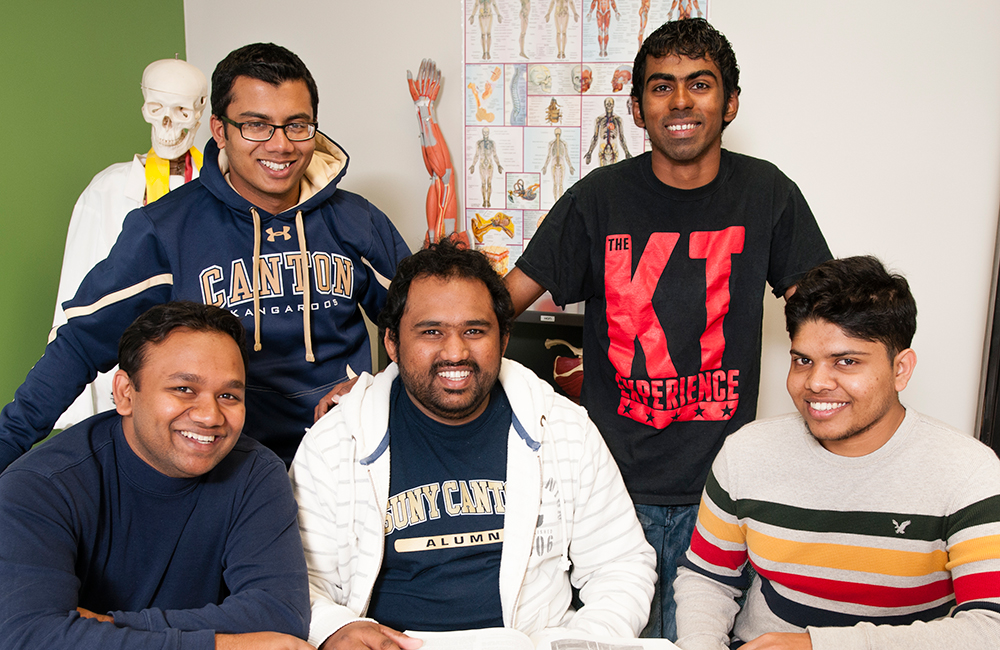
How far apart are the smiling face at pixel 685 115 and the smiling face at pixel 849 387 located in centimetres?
57

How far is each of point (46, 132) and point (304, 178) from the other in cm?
119

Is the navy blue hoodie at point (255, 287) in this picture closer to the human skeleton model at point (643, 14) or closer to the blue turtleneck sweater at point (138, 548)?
the blue turtleneck sweater at point (138, 548)

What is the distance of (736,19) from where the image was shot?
2969 mm

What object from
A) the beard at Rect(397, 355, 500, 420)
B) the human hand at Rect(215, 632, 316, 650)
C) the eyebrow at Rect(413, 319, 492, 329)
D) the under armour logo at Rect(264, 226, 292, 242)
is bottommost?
the human hand at Rect(215, 632, 316, 650)

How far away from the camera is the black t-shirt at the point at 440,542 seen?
5.35 feet

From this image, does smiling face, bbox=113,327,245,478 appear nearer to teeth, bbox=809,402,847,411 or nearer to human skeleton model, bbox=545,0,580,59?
teeth, bbox=809,402,847,411

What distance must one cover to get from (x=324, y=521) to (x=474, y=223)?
6.06 ft

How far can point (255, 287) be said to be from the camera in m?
1.87

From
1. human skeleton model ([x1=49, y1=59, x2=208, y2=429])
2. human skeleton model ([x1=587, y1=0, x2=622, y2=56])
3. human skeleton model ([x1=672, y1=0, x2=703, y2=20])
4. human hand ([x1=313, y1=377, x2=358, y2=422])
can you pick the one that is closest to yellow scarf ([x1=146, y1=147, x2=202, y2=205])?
human skeleton model ([x1=49, y1=59, x2=208, y2=429])

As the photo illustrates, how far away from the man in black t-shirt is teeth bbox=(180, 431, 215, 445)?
0.86m

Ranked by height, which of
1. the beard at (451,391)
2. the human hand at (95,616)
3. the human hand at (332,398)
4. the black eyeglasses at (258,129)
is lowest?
the human hand at (95,616)

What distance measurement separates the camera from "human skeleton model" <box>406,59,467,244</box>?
3.14 metres

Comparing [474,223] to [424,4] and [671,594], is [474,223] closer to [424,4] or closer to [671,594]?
[424,4]

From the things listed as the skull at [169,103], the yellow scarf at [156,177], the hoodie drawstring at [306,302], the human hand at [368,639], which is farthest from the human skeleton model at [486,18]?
the human hand at [368,639]
